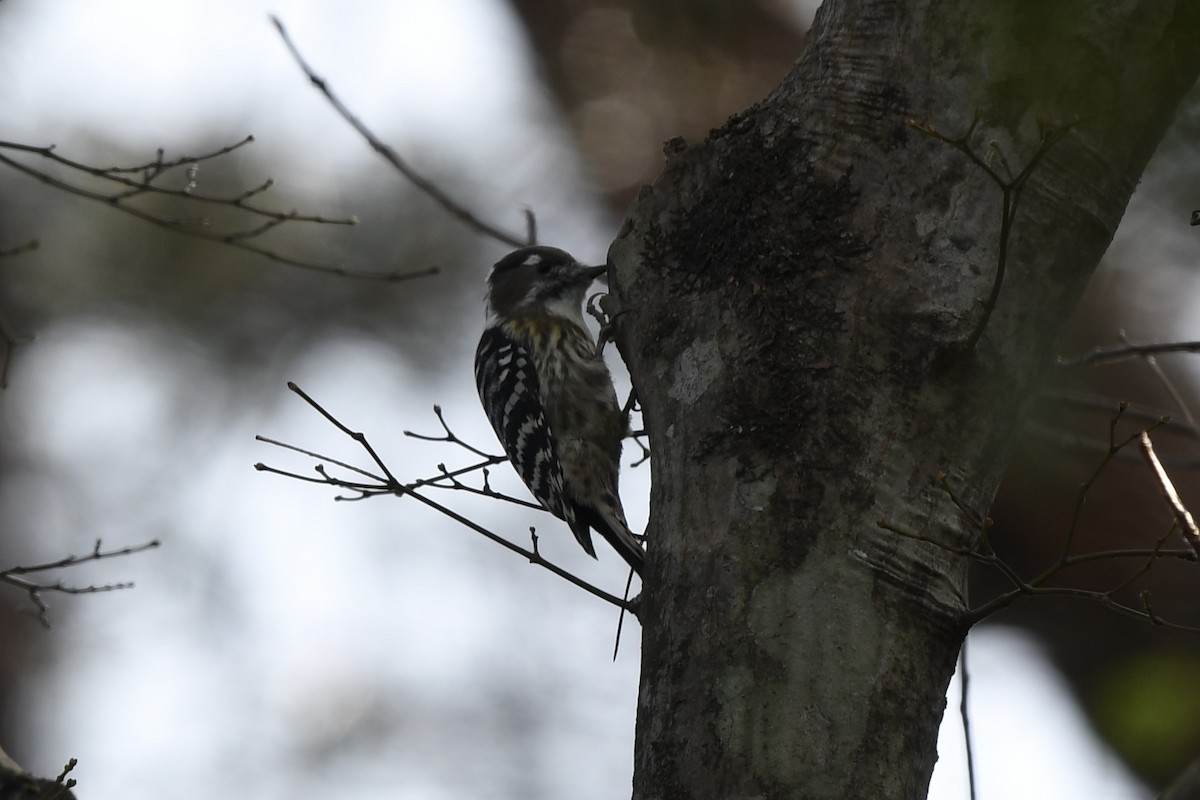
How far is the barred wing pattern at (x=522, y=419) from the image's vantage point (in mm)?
5004

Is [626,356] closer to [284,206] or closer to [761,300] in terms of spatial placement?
[761,300]

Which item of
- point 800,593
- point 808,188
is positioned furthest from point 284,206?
point 800,593

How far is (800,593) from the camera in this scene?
2141 millimetres

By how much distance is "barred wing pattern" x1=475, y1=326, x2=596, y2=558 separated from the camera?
500cm

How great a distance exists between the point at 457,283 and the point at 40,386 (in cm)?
279

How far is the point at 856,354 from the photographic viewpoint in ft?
7.64

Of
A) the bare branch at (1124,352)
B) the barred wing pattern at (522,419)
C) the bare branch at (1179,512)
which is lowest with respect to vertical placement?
the bare branch at (1179,512)

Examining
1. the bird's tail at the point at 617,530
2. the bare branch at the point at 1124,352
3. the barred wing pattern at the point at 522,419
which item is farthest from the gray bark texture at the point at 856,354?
the barred wing pattern at the point at 522,419

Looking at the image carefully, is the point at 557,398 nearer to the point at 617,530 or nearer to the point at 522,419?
the point at 522,419

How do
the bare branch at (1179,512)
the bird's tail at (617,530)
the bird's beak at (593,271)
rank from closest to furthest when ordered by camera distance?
the bare branch at (1179,512) → the bird's tail at (617,530) → the bird's beak at (593,271)

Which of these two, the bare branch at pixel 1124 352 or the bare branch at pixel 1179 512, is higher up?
the bare branch at pixel 1124 352

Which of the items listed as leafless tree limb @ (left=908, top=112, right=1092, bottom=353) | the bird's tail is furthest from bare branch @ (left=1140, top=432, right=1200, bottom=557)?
the bird's tail

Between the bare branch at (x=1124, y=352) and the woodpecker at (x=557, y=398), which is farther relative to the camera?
the woodpecker at (x=557, y=398)

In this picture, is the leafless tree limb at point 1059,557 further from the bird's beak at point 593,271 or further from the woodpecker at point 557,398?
the bird's beak at point 593,271
